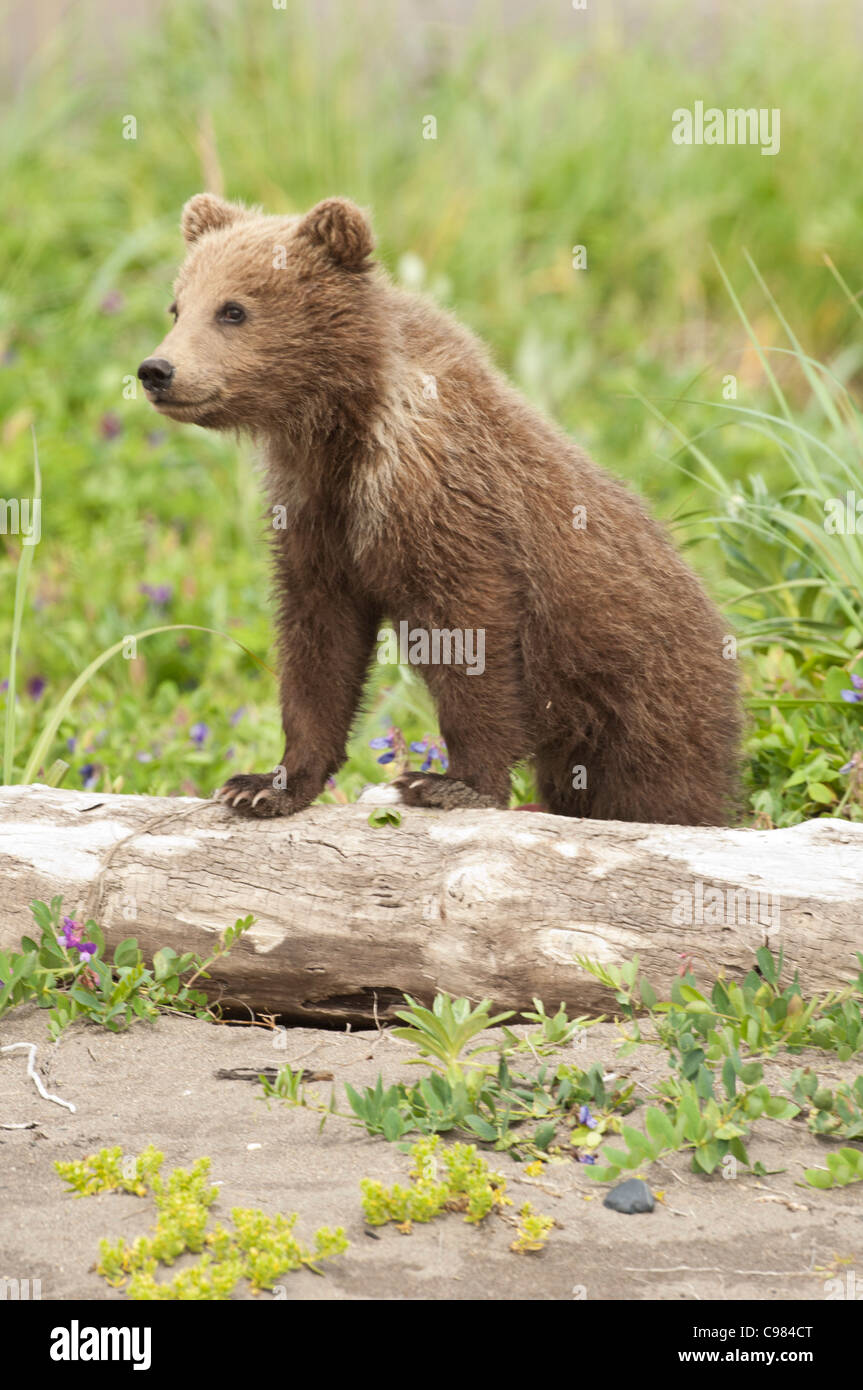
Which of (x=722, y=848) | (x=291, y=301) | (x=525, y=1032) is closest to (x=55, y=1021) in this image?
(x=525, y=1032)

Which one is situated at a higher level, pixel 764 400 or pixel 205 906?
pixel 764 400

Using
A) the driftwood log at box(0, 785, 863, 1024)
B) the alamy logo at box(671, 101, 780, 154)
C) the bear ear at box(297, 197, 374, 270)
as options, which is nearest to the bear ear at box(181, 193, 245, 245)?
the bear ear at box(297, 197, 374, 270)

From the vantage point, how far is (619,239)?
8.84 meters

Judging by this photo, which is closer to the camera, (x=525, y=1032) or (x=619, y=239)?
(x=525, y=1032)

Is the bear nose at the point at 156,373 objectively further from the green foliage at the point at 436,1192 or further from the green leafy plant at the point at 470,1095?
the green foliage at the point at 436,1192

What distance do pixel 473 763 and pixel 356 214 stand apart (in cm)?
142

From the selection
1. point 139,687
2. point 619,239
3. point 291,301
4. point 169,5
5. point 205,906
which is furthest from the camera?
point 169,5

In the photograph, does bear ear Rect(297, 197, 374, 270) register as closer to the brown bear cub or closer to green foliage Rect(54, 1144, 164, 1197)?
the brown bear cub

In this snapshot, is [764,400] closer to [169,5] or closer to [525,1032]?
[169,5]

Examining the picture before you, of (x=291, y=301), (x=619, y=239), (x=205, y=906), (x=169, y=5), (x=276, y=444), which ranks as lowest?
(x=205, y=906)

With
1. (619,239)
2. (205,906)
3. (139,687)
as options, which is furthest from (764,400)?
(205,906)

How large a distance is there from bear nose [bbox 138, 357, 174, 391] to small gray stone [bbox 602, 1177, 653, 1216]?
2.11m

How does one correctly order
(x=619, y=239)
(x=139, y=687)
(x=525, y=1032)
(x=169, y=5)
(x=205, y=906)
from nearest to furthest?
(x=525, y=1032) → (x=205, y=906) → (x=139, y=687) → (x=619, y=239) → (x=169, y=5)

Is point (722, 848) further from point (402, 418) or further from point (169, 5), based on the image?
point (169, 5)
